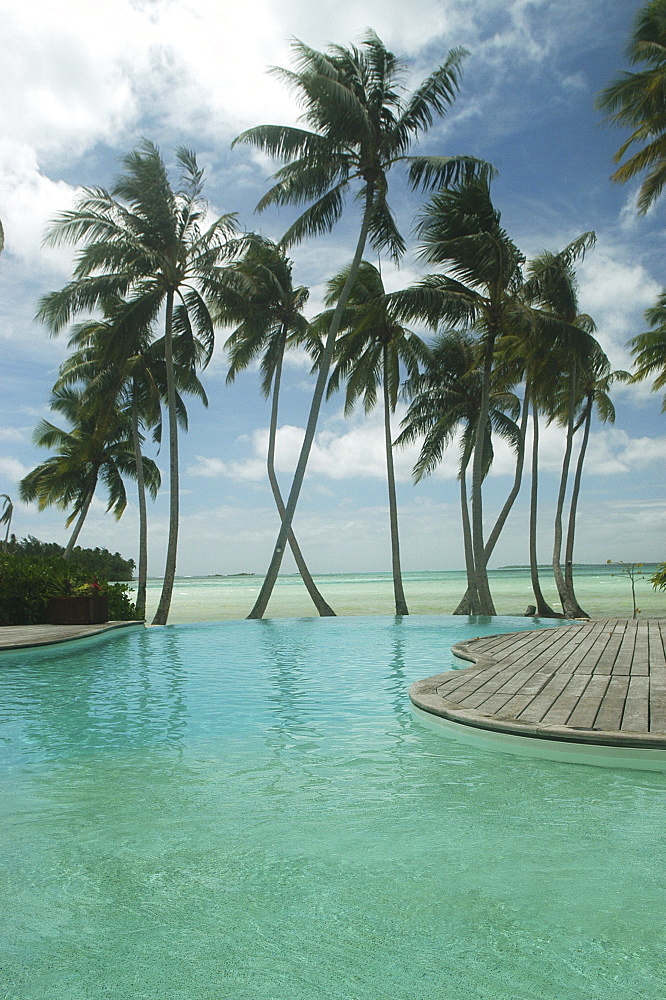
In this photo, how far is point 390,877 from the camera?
2826mm

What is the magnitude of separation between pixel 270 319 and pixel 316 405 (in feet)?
11.7

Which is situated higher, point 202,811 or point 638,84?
point 638,84

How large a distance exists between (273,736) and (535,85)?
12711mm

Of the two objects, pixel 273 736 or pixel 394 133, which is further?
pixel 394 133

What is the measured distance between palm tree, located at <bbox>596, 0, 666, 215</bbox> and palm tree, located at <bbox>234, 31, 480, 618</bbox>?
3182mm

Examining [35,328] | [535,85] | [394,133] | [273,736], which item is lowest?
[273,736]

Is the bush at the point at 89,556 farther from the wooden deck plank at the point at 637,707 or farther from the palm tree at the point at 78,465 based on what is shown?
the wooden deck plank at the point at 637,707

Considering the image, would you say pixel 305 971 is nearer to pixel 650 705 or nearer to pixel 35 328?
pixel 650 705

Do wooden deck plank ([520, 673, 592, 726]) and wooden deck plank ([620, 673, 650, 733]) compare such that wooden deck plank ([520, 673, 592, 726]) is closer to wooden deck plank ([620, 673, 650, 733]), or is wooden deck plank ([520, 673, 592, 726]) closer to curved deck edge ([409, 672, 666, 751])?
curved deck edge ([409, 672, 666, 751])

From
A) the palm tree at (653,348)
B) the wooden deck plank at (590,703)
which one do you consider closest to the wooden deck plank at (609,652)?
the wooden deck plank at (590,703)

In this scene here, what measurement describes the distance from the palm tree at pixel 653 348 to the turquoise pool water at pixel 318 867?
1673 centimetres

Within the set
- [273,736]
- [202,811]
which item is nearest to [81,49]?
[273,736]

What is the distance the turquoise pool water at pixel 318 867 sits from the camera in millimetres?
2152

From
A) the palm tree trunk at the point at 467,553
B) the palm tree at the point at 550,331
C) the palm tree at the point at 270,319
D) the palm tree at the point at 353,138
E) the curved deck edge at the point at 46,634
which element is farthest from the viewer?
the palm tree trunk at the point at 467,553
